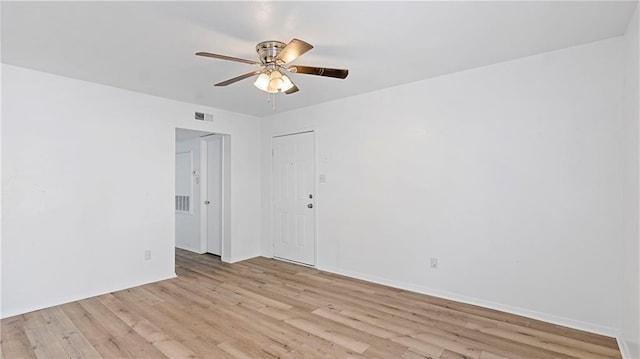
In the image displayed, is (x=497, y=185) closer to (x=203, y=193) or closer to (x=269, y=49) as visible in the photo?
(x=269, y=49)

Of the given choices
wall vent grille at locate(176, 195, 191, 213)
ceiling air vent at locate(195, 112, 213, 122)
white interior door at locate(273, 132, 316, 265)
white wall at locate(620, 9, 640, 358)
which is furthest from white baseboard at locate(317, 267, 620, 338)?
wall vent grille at locate(176, 195, 191, 213)

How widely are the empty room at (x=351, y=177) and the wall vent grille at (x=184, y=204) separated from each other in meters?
1.72

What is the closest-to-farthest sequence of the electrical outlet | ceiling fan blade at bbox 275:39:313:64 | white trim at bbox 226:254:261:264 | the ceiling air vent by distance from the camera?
1. ceiling fan blade at bbox 275:39:313:64
2. the electrical outlet
3. the ceiling air vent
4. white trim at bbox 226:254:261:264

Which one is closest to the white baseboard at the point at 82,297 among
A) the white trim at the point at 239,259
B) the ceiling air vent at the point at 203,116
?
the white trim at the point at 239,259

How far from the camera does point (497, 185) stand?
A: 302 centimetres

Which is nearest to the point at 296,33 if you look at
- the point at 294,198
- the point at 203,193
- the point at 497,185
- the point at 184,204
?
the point at 497,185

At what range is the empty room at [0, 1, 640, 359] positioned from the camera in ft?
7.41

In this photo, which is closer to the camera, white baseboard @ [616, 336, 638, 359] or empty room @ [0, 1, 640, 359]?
white baseboard @ [616, 336, 638, 359]

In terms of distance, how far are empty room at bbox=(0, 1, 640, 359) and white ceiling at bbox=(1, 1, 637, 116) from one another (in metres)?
0.02

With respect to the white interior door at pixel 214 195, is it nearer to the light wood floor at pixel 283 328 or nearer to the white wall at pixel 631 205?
the light wood floor at pixel 283 328

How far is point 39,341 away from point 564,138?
15.8ft

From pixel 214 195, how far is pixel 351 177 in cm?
262

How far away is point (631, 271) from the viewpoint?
2162 millimetres

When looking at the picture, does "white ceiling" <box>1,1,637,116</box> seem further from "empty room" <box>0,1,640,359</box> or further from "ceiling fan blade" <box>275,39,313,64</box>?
"ceiling fan blade" <box>275,39,313,64</box>
